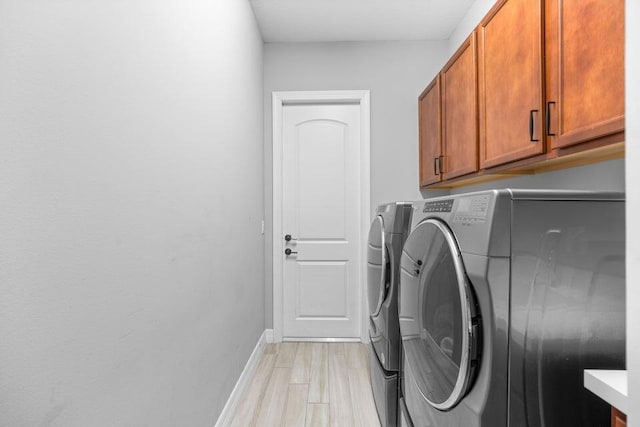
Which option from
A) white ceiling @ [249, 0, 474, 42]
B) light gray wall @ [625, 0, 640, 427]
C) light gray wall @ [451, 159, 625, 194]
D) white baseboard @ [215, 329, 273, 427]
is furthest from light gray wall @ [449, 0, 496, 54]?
white baseboard @ [215, 329, 273, 427]

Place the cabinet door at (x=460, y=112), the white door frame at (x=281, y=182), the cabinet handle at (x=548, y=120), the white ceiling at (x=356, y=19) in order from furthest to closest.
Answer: the white door frame at (x=281, y=182) < the white ceiling at (x=356, y=19) < the cabinet door at (x=460, y=112) < the cabinet handle at (x=548, y=120)

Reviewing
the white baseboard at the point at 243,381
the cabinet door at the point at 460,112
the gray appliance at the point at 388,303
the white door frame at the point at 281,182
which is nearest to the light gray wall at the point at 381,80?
the white door frame at the point at 281,182

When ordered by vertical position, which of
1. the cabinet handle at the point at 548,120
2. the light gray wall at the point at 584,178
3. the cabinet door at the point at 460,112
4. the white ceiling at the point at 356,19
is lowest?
the light gray wall at the point at 584,178

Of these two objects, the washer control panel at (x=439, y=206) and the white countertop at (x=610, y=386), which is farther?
the washer control panel at (x=439, y=206)

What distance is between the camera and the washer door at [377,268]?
1.97 m

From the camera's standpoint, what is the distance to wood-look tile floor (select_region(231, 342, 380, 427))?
2.07 metres

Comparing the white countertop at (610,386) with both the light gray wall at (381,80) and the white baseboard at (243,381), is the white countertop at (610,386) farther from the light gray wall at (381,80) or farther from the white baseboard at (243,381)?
the light gray wall at (381,80)

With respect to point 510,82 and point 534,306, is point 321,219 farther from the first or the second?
point 534,306

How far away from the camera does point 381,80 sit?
3.29m

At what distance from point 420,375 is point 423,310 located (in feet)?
0.80

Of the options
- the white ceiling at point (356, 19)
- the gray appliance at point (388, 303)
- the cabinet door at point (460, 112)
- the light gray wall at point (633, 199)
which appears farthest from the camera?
the white ceiling at point (356, 19)

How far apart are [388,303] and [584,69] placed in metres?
1.27

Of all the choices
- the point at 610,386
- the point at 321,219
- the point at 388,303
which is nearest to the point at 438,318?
the point at 610,386

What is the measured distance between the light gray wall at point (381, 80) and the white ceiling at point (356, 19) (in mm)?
95
